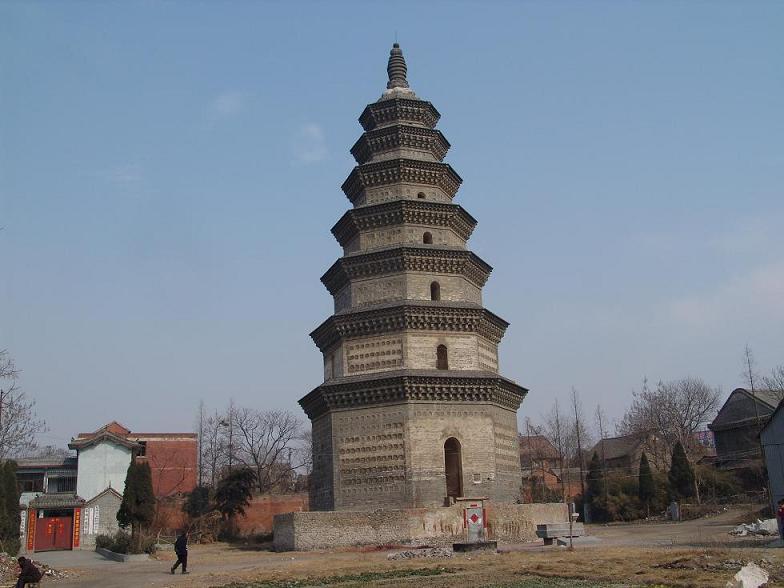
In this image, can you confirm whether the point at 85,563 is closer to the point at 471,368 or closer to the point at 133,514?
the point at 133,514

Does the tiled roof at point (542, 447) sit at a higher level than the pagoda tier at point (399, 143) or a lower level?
lower

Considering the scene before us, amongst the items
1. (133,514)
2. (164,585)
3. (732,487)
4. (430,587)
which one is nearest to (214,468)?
(133,514)

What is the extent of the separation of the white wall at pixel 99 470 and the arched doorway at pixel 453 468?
2085cm

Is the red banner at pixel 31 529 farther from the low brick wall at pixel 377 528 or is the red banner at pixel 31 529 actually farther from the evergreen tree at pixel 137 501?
the low brick wall at pixel 377 528

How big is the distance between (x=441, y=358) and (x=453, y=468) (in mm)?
3840

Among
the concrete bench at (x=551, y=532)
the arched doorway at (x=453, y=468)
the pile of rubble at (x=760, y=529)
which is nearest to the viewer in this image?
the concrete bench at (x=551, y=532)

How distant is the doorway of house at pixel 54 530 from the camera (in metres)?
35.7

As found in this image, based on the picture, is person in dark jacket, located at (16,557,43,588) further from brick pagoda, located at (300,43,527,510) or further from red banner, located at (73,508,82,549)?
red banner, located at (73,508,82,549)

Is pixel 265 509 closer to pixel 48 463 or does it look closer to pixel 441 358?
pixel 48 463

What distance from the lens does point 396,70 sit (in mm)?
32156

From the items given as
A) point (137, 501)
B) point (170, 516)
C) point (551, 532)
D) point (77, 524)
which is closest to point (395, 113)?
point (551, 532)

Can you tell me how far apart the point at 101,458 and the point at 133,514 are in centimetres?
1314

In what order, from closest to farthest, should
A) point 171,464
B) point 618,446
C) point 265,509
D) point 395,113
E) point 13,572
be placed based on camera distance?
point 13,572
point 395,113
point 265,509
point 171,464
point 618,446

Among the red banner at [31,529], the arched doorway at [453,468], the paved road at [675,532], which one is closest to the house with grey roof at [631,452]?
the paved road at [675,532]
